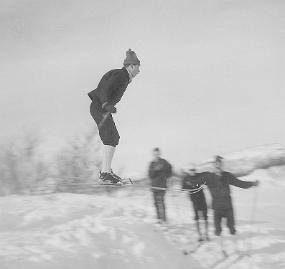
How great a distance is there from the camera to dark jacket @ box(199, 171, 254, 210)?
913 centimetres

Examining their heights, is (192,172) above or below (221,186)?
above

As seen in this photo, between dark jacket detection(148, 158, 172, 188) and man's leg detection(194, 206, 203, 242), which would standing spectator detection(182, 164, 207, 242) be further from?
dark jacket detection(148, 158, 172, 188)

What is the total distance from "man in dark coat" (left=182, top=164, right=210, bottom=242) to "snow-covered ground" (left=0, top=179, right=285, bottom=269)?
1.79 feet

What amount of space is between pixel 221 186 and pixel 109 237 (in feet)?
7.40

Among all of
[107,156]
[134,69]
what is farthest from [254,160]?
[134,69]

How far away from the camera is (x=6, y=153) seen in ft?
117

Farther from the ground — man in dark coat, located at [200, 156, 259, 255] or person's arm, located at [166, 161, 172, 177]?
person's arm, located at [166, 161, 172, 177]

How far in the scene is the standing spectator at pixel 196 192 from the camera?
9.33 m

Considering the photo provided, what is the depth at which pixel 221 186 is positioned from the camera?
9.13 meters

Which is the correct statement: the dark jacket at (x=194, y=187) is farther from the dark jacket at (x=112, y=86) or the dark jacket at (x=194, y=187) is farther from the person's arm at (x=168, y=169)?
the dark jacket at (x=112, y=86)

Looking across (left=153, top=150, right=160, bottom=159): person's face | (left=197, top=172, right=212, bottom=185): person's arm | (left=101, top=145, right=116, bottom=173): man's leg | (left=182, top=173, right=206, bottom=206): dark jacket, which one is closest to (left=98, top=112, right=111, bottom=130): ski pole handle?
(left=101, top=145, right=116, bottom=173): man's leg

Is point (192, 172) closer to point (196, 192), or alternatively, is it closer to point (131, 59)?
point (196, 192)

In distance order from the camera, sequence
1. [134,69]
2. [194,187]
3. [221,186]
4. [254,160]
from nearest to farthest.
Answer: [134,69] → [221,186] → [194,187] → [254,160]

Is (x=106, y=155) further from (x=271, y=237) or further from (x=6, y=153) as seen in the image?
(x=6, y=153)
